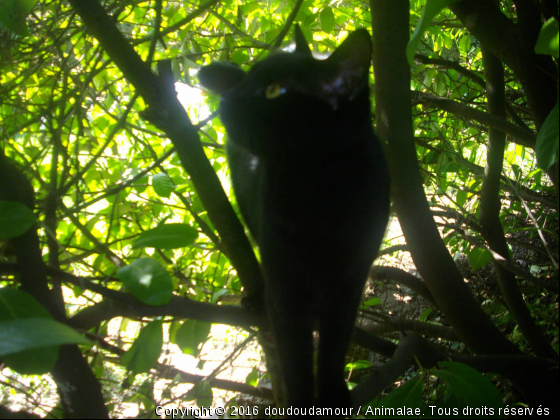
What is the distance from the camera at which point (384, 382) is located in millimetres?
1129

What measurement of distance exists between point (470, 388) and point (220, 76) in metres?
1.25

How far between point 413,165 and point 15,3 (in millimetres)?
1412

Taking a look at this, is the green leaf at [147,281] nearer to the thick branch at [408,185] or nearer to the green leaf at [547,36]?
the green leaf at [547,36]

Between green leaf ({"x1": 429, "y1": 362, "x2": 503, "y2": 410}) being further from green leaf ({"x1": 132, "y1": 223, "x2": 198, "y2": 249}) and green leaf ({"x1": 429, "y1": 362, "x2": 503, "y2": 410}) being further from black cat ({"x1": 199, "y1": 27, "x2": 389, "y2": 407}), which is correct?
green leaf ({"x1": 132, "y1": 223, "x2": 198, "y2": 249})

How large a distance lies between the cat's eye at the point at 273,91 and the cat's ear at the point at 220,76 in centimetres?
25

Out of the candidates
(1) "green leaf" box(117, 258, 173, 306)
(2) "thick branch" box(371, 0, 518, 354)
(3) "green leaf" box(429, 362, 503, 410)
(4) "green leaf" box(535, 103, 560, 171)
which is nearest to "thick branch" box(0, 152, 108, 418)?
(1) "green leaf" box(117, 258, 173, 306)

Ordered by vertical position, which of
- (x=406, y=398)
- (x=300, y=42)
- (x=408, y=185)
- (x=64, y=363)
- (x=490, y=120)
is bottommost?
(x=406, y=398)

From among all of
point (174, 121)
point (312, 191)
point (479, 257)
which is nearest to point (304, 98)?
point (312, 191)

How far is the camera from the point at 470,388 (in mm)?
1080

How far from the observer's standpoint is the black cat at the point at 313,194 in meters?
1.24

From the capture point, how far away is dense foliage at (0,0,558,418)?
3.20ft

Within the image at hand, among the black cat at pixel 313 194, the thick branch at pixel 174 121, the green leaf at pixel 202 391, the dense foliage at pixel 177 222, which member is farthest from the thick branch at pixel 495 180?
the green leaf at pixel 202 391

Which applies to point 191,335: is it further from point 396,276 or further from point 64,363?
point 396,276

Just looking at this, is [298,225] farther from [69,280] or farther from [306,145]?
[69,280]
